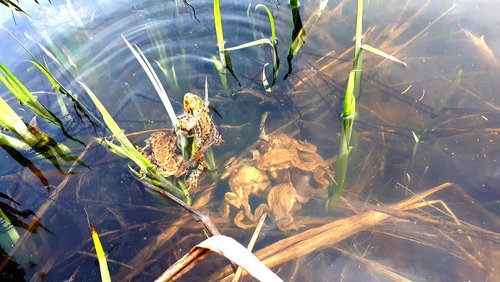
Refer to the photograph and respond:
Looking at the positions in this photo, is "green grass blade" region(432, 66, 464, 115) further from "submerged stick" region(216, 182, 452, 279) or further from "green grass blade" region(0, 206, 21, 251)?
"green grass blade" region(0, 206, 21, 251)

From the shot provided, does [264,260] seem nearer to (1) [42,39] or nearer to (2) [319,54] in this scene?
(2) [319,54]

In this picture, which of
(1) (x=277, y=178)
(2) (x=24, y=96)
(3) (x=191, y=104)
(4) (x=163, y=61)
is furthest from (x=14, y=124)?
(1) (x=277, y=178)

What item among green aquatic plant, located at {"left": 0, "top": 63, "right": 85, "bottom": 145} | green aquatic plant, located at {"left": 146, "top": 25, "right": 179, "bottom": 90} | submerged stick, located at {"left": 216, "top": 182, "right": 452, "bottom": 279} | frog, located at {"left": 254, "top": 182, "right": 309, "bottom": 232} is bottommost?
submerged stick, located at {"left": 216, "top": 182, "right": 452, "bottom": 279}

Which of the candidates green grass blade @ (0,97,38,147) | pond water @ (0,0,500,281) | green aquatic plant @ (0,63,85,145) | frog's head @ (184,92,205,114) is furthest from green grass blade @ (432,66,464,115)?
green grass blade @ (0,97,38,147)

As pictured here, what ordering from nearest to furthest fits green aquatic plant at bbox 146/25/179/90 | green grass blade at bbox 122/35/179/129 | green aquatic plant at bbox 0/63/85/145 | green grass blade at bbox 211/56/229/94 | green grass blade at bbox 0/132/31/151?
green grass blade at bbox 122/35/179/129, green aquatic plant at bbox 0/63/85/145, green grass blade at bbox 0/132/31/151, green grass blade at bbox 211/56/229/94, green aquatic plant at bbox 146/25/179/90

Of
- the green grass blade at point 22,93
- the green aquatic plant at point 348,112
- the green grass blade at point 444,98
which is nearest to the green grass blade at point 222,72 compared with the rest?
the green aquatic plant at point 348,112

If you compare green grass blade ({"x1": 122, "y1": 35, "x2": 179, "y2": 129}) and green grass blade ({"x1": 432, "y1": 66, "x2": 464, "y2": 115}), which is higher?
green grass blade ({"x1": 122, "y1": 35, "x2": 179, "y2": 129})

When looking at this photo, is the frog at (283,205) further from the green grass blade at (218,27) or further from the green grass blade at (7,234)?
the green grass blade at (7,234)
